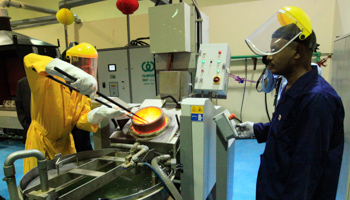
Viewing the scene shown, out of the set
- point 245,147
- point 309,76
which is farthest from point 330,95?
point 245,147

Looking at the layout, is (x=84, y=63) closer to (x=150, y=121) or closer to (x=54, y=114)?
(x=54, y=114)

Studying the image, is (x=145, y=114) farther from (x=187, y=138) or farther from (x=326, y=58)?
(x=326, y=58)

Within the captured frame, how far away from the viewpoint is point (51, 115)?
4.40ft

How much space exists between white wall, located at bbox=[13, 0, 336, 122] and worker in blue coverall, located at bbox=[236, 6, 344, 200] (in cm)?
290

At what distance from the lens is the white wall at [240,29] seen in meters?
3.27

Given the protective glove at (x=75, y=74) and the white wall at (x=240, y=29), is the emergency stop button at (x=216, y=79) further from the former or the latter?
the white wall at (x=240, y=29)

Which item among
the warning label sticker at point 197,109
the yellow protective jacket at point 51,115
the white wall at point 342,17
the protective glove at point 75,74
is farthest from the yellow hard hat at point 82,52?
the white wall at point 342,17

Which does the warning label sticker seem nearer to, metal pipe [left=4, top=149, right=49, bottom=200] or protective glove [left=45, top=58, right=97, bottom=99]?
protective glove [left=45, top=58, right=97, bottom=99]

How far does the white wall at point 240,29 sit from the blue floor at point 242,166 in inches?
28.2

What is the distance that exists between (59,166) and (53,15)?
459cm

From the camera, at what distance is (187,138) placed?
1263 mm

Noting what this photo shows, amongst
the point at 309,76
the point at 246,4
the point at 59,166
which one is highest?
Answer: the point at 246,4

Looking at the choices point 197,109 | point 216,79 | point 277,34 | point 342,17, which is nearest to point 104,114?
point 197,109

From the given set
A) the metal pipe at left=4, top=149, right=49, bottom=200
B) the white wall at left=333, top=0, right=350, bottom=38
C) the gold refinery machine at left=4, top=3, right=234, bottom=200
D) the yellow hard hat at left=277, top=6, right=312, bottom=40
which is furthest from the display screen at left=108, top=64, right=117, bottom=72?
the white wall at left=333, top=0, right=350, bottom=38
